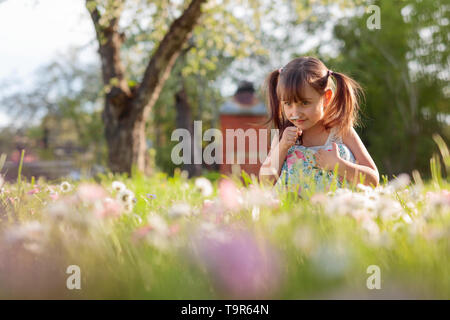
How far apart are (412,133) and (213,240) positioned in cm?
2022

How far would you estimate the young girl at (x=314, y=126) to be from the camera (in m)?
2.80

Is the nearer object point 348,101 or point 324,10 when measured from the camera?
point 348,101

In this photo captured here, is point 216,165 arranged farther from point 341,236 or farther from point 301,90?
point 341,236

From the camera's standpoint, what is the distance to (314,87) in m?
2.91

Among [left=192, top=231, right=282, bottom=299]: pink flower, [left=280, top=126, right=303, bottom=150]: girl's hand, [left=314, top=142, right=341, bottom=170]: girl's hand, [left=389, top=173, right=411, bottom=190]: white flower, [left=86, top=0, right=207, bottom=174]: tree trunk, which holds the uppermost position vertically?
[left=86, top=0, right=207, bottom=174]: tree trunk

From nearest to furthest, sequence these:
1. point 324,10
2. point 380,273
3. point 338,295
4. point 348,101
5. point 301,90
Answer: point 338,295 → point 380,273 → point 301,90 → point 348,101 → point 324,10

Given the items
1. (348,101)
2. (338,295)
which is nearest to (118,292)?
(338,295)

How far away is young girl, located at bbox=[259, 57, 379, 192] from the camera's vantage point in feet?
9.18

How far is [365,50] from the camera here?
65.9ft

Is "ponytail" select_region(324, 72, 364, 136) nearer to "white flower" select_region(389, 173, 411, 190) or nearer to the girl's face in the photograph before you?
the girl's face

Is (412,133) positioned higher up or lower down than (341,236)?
higher up

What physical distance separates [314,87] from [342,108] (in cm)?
44

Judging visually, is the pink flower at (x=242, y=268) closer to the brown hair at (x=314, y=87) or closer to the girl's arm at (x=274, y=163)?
the girl's arm at (x=274, y=163)

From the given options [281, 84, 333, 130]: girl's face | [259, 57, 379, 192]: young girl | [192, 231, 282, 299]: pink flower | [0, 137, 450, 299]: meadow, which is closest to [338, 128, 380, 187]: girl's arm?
[259, 57, 379, 192]: young girl
